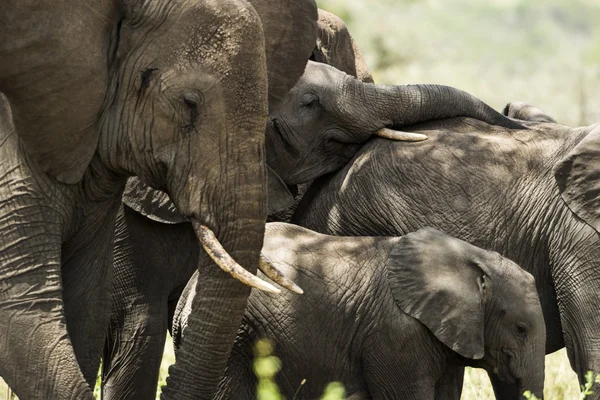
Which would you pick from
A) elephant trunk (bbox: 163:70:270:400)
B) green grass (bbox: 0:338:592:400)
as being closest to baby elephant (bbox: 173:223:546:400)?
green grass (bbox: 0:338:592:400)

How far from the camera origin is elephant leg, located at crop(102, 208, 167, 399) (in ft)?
20.9

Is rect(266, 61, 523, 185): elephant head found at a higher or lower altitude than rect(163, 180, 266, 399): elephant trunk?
lower

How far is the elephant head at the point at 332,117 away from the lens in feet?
21.2

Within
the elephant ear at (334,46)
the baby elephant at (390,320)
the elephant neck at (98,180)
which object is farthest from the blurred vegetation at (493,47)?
the elephant neck at (98,180)

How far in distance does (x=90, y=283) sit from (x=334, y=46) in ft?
7.57

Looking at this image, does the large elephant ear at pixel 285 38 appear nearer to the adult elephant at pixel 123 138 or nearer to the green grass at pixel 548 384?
the adult elephant at pixel 123 138

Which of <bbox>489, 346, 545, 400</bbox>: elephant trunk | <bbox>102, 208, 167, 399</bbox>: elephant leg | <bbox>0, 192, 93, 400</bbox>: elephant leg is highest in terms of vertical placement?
<bbox>0, 192, 93, 400</bbox>: elephant leg

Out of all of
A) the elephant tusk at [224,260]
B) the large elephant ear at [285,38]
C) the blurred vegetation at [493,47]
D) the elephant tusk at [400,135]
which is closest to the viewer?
the elephant tusk at [224,260]

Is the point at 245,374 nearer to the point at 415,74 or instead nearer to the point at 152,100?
the point at 152,100

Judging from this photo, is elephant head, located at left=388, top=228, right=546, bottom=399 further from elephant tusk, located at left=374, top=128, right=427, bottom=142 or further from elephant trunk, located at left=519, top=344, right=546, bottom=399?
elephant tusk, located at left=374, top=128, right=427, bottom=142

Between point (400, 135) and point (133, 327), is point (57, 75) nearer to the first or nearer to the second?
point (133, 327)

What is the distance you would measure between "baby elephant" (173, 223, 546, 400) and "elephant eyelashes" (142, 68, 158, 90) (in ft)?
4.29

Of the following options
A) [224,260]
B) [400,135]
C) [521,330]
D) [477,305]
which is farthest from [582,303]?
[224,260]

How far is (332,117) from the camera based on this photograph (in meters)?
6.51
